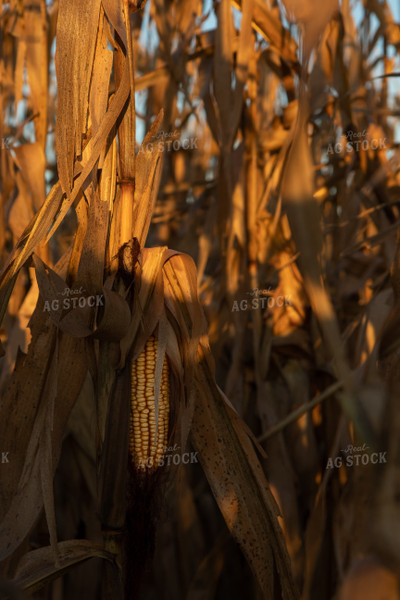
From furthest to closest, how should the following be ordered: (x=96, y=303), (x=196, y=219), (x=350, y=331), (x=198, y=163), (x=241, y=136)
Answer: (x=198, y=163) < (x=196, y=219) < (x=241, y=136) < (x=350, y=331) < (x=96, y=303)

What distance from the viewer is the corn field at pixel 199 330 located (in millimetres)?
903

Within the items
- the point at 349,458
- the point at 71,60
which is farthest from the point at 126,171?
the point at 349,458

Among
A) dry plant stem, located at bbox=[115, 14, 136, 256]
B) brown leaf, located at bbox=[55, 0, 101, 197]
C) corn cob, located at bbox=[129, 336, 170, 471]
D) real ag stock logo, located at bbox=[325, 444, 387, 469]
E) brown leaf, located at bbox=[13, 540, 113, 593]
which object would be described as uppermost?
brown leaf, located at bbox=[55, 0, 101, 197]

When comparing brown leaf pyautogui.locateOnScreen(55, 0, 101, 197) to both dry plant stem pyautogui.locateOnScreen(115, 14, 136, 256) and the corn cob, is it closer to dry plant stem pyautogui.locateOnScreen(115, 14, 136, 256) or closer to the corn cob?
dry plant stem pyautogui.locateOnScreen(115, 14, 136, 256)

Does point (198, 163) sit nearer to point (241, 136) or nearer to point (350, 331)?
point (241, 136)

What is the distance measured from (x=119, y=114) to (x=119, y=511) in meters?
0.57

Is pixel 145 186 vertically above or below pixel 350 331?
above

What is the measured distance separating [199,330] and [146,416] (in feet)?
A: 0.50

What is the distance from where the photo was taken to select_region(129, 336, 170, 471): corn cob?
93 cm

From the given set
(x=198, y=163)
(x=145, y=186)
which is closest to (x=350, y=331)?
(x=145, y=186)

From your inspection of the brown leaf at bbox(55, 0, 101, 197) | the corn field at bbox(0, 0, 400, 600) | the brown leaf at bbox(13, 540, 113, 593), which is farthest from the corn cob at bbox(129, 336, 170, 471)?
the brown leaf at bbox(55, 0, 101, 197)

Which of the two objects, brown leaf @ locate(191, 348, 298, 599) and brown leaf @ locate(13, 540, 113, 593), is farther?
brown leaf @ locate(191, 348, 298, 599)

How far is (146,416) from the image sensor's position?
0.93 m

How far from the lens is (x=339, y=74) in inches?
59.8
